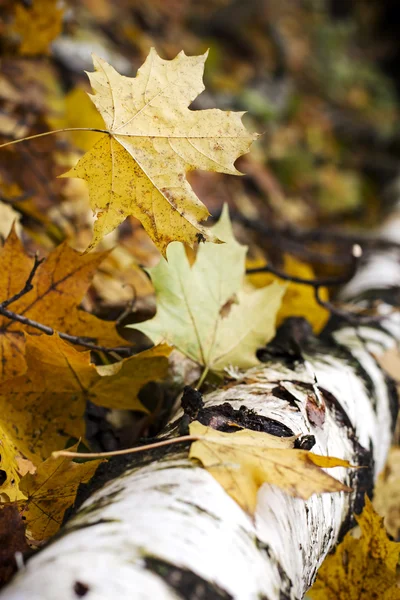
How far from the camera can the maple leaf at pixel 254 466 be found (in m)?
0.65

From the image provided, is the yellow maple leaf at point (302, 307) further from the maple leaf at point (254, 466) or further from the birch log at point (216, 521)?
the maple leaf at point (254, 466)

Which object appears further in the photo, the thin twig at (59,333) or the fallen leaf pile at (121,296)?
the thin twig at (59,333)

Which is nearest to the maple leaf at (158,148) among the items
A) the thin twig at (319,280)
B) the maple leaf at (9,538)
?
the maple leaf at (9,538)

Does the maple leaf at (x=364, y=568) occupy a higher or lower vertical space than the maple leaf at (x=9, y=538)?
lower

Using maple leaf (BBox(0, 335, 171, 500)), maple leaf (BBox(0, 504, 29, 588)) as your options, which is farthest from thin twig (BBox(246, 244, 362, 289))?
maple leaf (BBox(0, 504, 29, 588))

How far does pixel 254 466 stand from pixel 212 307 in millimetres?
509

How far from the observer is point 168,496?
25.0 inches

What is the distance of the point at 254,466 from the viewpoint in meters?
0.66

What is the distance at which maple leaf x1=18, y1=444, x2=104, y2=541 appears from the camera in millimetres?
792

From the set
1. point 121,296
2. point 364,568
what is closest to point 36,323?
point 121,296

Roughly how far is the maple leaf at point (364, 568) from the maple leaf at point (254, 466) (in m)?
0.30

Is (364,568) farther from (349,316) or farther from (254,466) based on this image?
(349,316)

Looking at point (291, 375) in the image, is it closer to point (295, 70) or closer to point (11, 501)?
point (11, 501)

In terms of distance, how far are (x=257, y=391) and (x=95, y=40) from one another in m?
2.68
